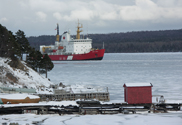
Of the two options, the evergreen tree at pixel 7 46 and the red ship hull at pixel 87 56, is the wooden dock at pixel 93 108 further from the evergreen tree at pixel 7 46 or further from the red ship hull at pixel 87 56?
the red ship hull at pixel 87 56

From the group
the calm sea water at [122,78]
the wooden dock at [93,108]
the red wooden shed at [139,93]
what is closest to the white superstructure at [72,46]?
the calm sea water at [122,78]

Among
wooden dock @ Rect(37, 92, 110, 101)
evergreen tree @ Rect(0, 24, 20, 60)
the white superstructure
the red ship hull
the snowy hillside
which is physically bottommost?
wooden dock @ Rect(37, 92, 110, 101)

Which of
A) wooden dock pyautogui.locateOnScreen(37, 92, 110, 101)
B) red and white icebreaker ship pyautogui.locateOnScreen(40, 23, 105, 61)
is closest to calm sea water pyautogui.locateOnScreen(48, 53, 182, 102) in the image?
wooden dock pyautogui.locateOnScreen(37, 92, 110, 101)

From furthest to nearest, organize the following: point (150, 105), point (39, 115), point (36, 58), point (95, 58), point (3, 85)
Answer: point (95, 58) < point (36, 58) < point (3, 85) < point (150, 105) < point (39, 115)

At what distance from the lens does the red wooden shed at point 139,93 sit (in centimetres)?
2005

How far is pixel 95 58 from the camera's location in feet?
366

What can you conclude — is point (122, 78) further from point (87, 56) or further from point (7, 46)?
point (87, 56)

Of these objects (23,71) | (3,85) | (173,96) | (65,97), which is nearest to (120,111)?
(65,97)

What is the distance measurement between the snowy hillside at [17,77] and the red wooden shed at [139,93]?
1159 cm

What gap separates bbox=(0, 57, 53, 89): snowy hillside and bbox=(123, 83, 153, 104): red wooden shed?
11592 mm

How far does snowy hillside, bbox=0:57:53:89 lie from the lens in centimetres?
2861

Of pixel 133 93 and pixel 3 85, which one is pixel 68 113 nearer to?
pixel 133 93

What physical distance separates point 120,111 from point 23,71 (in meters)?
15.8

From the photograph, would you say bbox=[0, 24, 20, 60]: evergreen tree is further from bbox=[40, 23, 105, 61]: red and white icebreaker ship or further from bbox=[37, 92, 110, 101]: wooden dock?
bbox=[40, 23, 105, 61]: red and white icebreaker ship
